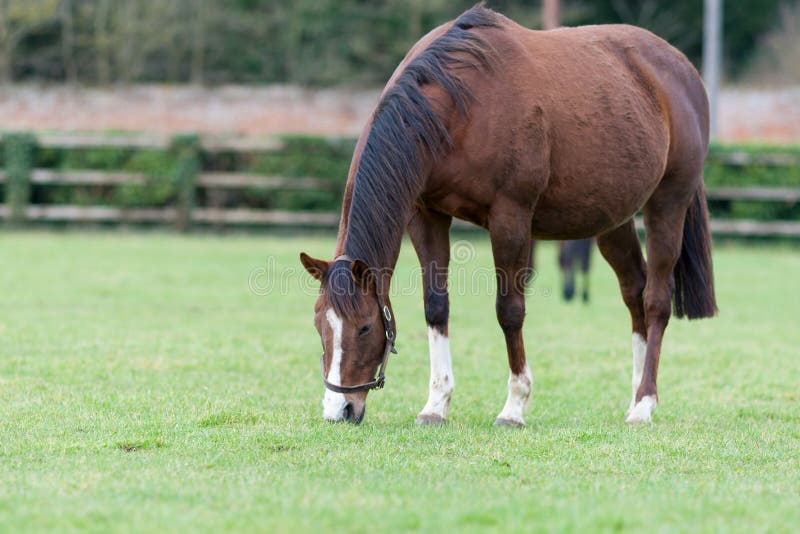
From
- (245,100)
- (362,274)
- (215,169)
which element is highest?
(362,274)

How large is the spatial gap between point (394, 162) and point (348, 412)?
1326 mm

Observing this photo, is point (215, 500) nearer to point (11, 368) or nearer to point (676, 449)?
point (676, 449)

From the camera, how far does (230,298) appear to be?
1219 centimetres

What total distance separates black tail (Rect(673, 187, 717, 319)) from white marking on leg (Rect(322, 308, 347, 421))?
2.87 metres

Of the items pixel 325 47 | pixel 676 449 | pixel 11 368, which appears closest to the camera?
pixel 676 449

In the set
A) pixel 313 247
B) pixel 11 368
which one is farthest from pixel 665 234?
pixel 313 247

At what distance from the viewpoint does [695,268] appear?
6.93 metres

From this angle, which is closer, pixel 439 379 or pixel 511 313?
pixel 511 313

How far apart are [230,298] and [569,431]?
7321mm

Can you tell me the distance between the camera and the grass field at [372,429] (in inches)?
148

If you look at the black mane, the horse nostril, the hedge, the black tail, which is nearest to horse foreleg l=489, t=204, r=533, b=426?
the black mane

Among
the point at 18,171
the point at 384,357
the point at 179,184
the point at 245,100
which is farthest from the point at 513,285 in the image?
the point at 245,100

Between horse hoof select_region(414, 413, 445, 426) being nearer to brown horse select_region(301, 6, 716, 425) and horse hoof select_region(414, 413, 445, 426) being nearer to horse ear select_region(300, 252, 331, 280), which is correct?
brown horse select_region(301, 6, 716, 425)

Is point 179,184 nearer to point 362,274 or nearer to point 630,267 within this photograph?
point 630,267
